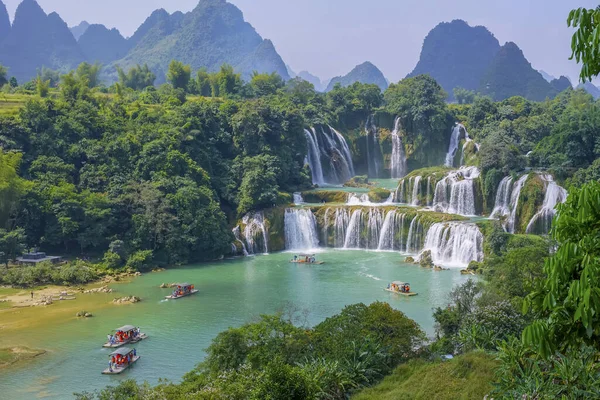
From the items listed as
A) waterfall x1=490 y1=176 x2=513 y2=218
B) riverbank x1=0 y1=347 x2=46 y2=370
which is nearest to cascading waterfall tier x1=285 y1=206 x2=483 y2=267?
waterfall x1=490 y1=176 x2=513 y2=218

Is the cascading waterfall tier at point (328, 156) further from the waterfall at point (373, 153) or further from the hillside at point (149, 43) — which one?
the hillside at point (149, 43)

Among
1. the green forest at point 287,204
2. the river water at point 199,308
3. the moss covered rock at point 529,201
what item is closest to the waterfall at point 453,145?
the green forest at point 287,204

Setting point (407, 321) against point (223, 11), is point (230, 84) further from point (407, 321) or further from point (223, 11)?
point (223, 11)

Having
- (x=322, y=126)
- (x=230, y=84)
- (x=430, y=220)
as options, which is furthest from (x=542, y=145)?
(x=230, y=84)

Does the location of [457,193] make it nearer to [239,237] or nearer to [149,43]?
[239,237]

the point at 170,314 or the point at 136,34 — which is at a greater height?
the point at 136,34

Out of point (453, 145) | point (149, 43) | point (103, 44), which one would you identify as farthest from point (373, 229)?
point (103, 44)

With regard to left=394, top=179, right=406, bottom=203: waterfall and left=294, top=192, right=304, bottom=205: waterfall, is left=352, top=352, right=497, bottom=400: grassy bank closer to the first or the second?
left=394, top=179, right=406, bottom=203: waterfall
